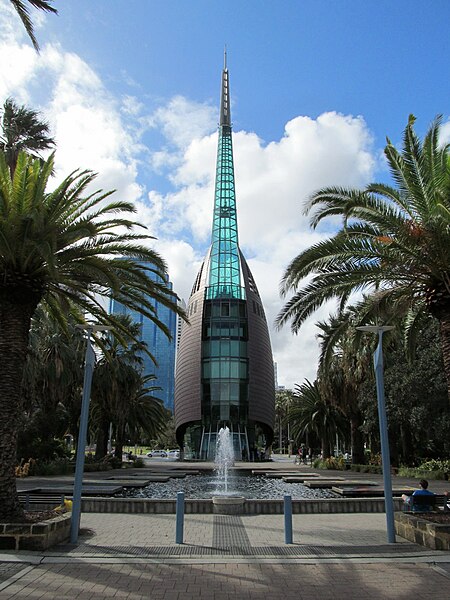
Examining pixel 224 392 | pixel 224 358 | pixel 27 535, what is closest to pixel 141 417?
pixel 224 392

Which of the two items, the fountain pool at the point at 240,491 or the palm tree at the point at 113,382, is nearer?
the fountain pool at the point at 240,491

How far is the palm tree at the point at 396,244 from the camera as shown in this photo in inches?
426

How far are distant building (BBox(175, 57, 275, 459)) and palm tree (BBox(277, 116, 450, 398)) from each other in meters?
45.6

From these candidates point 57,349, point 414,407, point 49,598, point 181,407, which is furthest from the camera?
point 181,407

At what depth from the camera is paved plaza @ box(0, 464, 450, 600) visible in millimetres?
6184

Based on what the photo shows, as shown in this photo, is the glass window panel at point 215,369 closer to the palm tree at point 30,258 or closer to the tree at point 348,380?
the tree at point 348,380

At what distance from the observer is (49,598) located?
5.86 metres

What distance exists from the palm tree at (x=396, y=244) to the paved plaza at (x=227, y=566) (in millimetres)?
4089

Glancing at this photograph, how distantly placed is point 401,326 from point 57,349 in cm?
2009

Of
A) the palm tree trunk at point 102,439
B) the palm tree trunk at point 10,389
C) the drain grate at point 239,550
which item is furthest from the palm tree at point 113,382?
the drain grate at point 239,550

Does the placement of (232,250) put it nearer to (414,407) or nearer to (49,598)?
(414,407)

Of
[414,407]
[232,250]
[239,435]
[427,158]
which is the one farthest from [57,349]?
[232,250]

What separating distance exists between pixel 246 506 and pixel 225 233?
5529cm

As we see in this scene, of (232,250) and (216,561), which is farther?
(232,250)
